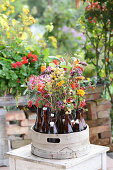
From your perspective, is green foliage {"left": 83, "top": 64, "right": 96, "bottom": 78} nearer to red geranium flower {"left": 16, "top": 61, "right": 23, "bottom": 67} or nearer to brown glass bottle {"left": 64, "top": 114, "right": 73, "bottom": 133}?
red geranium flower {"left": 16, "top": 61, "right": 23, "bottom": 67}

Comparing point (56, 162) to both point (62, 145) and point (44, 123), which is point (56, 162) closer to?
point (62, 145)

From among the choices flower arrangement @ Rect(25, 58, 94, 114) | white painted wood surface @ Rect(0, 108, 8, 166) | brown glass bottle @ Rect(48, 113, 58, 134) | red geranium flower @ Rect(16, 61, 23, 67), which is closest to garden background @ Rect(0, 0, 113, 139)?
red geranium flower @ Rect(16, 61, 23, 67)

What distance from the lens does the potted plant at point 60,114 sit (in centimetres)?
204

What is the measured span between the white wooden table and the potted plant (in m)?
0.05

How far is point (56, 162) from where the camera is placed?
199cm

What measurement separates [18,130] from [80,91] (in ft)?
4.00

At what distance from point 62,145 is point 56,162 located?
12cm

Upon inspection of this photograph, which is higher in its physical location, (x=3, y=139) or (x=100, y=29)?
(x=100, y=29)

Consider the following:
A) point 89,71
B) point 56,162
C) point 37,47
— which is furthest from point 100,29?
point 56,162

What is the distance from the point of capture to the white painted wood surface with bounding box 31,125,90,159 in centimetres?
204

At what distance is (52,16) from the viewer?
694 centimetres

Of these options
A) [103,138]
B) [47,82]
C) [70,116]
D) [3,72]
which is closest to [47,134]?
[70,116]

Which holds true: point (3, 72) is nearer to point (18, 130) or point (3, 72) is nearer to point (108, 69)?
point (18, 130)

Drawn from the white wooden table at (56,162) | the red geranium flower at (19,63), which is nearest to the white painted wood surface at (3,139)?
the red geranium flower at (19,63)
